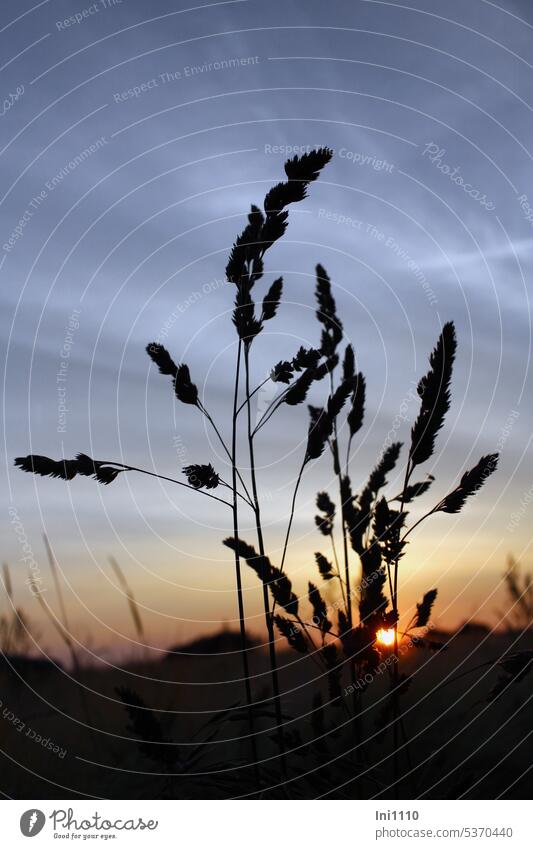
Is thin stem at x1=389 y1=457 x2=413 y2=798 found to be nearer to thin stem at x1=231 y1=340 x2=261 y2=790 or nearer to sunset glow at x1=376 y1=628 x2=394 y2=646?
sunset glow at x1=376 y1=628 x2=394 y2=646
